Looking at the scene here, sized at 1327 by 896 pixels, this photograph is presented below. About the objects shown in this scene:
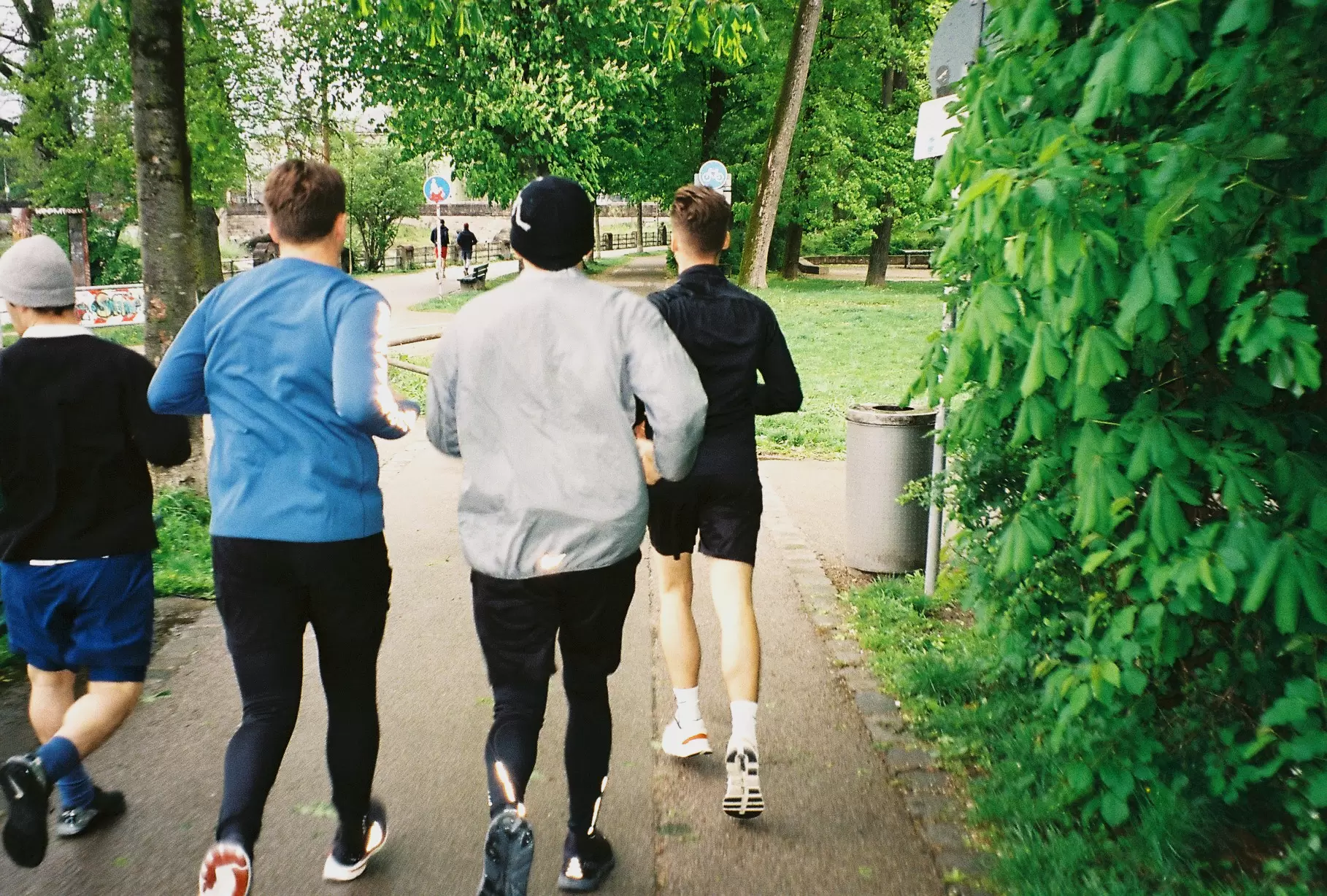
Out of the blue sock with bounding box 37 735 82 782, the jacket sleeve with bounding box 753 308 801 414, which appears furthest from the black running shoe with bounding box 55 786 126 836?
the jacket sleeve with bounding box 753 308 801 414

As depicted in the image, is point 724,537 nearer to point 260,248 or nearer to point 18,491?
point 18,491

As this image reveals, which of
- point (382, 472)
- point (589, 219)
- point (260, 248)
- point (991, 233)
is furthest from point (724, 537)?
point (260, 248)

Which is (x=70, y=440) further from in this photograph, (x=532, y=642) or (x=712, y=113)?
(x=712, y=113)

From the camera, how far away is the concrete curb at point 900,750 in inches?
135

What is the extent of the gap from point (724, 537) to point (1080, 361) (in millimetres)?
1513

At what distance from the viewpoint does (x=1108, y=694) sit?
9.71 ft

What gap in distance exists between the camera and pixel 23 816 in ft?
9.61

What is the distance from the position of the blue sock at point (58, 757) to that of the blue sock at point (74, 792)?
0.38m

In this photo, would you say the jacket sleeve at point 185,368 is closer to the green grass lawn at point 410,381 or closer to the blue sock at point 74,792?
the blue sock at point 74,792

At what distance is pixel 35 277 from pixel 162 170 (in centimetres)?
404

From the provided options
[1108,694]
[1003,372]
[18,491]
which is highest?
[1003,372]

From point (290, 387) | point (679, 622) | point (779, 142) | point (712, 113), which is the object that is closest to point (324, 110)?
point (779, 142)

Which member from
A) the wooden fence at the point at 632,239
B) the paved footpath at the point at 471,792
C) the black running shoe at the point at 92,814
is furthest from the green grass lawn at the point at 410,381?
the wooden fence at the point at 632,239

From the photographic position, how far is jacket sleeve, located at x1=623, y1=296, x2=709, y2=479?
277cm
